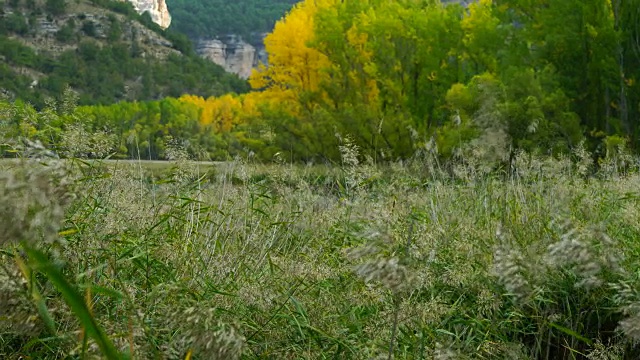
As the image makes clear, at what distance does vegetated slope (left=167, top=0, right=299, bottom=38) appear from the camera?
152500mm

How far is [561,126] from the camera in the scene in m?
12.0

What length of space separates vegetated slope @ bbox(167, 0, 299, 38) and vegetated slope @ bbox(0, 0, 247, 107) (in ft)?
206

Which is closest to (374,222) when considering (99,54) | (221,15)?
(99,54)

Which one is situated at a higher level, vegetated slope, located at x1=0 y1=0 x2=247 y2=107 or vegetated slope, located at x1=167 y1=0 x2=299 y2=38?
vegetated slope, located at x1=0 y1=0 x2=247 y2=107

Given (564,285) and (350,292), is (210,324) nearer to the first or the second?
(350,292)

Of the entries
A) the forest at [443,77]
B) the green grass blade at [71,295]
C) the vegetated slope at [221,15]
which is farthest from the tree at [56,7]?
the green grass blade at [71,295]

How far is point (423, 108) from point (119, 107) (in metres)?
38.4

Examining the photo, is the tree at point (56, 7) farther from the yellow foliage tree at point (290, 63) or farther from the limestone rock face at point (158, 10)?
the yellow foliage tree at point (290, 63)

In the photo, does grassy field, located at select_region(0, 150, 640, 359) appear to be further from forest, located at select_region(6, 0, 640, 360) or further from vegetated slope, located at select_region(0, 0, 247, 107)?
vegetated slope, located at select_region(0, 0, 247, 107)

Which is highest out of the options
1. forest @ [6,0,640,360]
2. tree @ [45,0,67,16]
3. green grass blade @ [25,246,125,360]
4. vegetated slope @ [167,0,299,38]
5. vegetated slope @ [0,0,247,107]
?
green grass blade @ [25,246,125,360]

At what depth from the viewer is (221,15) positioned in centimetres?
16200

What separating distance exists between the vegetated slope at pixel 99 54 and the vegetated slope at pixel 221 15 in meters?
62.8

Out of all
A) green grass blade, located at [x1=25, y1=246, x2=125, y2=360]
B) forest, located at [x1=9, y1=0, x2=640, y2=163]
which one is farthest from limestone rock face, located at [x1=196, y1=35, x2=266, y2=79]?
green grass blade, located at [x1=25, y1=246, x2=125, y2=360]

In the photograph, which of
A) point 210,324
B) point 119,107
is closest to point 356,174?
point 210,324
